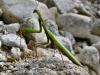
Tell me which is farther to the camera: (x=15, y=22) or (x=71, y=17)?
(x=71, y=17)

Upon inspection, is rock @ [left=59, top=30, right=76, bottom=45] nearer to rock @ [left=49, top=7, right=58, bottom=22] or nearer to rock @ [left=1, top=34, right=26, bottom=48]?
rock @ [left=49, top=7, right=58, bottom=22]

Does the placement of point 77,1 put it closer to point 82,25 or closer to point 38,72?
A: point 82,25

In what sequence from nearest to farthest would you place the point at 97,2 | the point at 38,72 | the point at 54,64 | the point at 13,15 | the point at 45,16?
the point at 38,72 → the point at 54,64 → the point at 13,15 → the point at 45,16 → the point at 97,2

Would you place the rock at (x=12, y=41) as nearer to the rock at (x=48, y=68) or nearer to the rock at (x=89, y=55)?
the rock at (x=48, y=68)

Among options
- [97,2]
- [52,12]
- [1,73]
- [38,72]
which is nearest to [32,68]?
[38,72]

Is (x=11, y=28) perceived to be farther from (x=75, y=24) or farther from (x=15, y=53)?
(x=75, y=24)

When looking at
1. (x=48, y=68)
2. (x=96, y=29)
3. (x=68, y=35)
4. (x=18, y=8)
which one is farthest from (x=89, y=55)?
(x=48, y=68)

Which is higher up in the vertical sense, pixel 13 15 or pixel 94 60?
pixel 13 15
